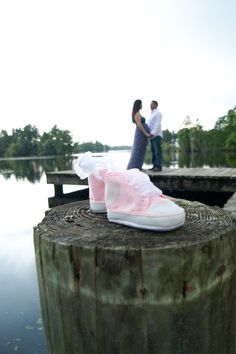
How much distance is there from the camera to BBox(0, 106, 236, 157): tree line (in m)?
66.8

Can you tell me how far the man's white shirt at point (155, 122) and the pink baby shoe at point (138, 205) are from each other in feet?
18.7

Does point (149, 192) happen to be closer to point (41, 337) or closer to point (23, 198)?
point (41, 337)

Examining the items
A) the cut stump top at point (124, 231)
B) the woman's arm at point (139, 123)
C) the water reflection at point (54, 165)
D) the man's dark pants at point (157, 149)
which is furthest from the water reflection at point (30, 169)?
the cut stump top at point (124, 231)

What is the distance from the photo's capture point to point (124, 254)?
110cm

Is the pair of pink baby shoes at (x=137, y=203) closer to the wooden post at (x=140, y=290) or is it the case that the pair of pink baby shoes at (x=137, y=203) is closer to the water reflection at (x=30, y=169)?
the wooden post at (x=140, y=290)

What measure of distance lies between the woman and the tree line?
181ft

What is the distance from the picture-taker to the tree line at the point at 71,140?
66.8 meters

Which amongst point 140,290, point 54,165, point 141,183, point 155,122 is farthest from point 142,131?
point 54,165

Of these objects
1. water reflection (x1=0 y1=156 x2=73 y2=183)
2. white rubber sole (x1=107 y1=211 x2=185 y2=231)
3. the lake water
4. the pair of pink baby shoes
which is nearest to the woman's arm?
the lake water

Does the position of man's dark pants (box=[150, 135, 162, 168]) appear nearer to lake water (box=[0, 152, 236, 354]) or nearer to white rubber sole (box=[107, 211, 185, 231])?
lake water (box=[0, 152, 236, 354])

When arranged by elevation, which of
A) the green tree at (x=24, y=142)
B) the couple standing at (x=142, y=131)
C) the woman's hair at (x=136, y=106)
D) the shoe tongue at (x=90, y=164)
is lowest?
the shoe tongue at (x=90, y=164)

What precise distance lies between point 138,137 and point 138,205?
18.5 ft

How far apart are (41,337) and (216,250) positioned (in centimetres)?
322

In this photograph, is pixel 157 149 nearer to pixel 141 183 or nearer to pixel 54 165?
pixel 141 183
